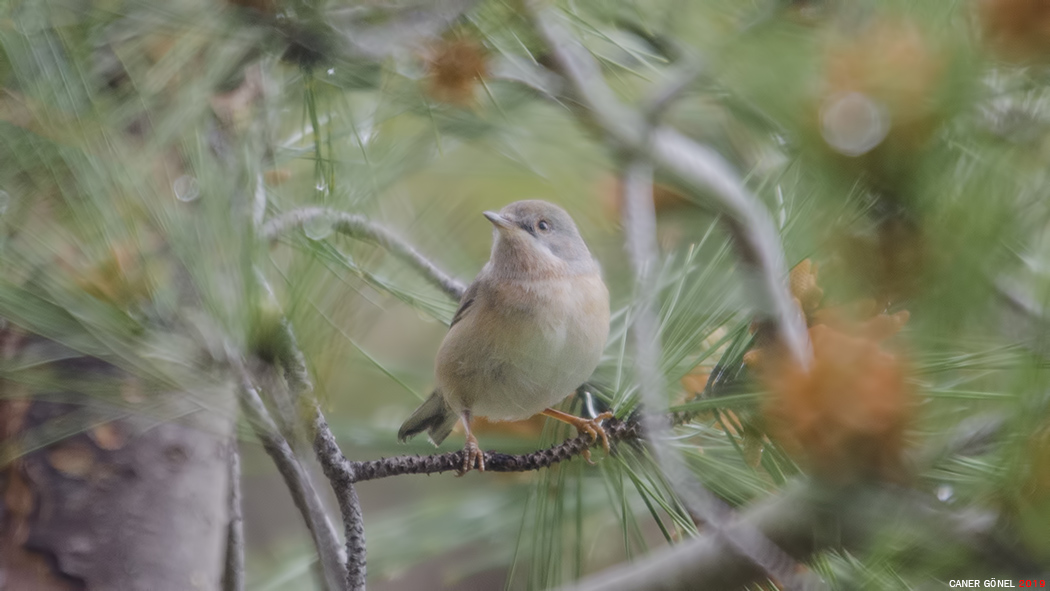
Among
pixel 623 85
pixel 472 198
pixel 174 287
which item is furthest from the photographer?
pixel 472 198

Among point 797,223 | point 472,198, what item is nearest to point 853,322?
point 797,223

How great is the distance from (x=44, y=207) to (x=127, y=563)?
67cm

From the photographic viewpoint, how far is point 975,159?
654 mm

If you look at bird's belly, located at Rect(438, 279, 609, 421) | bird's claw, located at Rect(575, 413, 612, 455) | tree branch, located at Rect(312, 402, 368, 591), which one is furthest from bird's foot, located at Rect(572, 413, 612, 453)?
tree branch, located at Rect(312, 402, 368, 591)

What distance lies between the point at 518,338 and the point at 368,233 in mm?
547

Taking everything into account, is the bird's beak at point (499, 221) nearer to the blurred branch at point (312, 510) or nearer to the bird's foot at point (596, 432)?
the bird's foot at point (596, 432)

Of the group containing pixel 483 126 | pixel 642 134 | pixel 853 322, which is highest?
pixel 483 126

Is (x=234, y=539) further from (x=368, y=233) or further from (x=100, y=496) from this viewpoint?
(x=368, y=233)

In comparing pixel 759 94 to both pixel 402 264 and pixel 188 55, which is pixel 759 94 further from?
pixel 402 264

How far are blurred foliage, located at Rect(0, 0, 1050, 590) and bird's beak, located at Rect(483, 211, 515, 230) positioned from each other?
129 millimetres

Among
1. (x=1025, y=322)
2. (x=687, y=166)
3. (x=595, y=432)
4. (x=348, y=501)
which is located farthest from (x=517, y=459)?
(x=1025, y=322)

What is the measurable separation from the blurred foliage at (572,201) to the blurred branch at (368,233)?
26 mm

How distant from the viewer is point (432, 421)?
2309mm

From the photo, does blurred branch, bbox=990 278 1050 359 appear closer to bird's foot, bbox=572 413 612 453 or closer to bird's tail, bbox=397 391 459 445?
bird's foot, bbox=572 413 612 453
